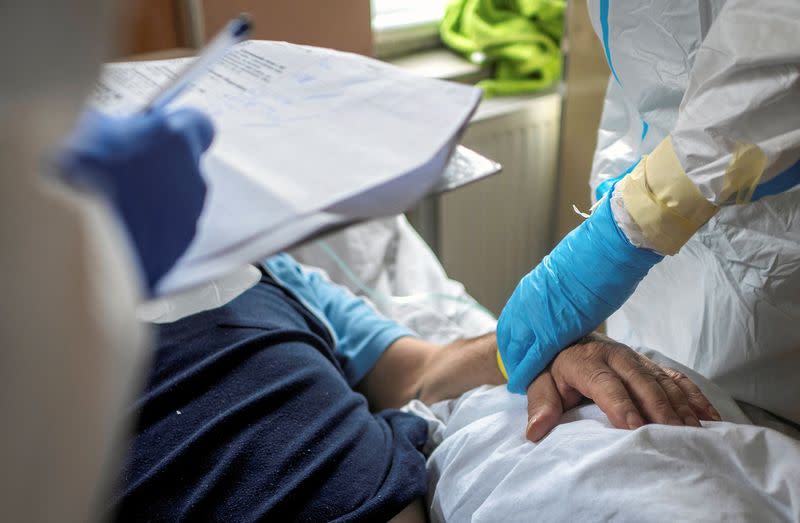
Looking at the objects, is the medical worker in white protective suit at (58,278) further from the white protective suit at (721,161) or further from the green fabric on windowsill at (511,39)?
the green fabric on windowsill at (511,39)

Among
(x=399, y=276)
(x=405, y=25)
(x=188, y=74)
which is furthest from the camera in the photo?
(x=405, y=25)

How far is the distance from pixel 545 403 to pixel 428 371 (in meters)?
0.28

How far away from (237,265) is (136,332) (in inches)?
3.1

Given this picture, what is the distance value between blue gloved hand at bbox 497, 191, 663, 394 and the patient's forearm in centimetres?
9

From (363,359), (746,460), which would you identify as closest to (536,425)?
(746,460)

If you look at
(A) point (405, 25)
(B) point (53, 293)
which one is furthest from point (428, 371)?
(A) point (405, 25)

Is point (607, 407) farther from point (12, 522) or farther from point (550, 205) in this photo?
point (550, 205)

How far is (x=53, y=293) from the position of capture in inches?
11.0

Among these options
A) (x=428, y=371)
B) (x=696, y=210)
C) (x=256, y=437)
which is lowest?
(x=428, y=371)

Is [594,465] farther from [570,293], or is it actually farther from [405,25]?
[405,25]

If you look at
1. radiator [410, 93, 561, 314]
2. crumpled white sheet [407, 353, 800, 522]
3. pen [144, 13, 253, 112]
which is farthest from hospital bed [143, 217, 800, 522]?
radiator [410, 93, 561, 314]

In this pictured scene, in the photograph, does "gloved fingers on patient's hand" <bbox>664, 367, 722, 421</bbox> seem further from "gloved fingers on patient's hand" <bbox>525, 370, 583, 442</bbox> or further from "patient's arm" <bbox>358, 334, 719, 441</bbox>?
"gloved fingers on patient's hand" <bbox>525, 370, 583, 442</bbox>

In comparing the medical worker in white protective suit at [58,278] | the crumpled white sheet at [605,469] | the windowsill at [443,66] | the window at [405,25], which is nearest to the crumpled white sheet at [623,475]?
the crumpled white sheet at [605,469]

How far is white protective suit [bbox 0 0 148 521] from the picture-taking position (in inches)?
10.8
